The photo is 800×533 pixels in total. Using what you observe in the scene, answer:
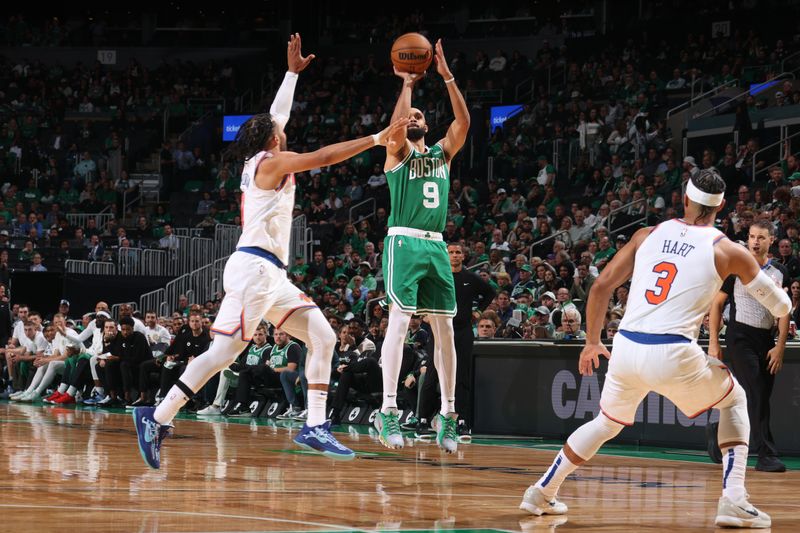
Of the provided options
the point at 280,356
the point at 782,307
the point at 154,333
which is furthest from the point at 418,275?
the point at 154,333

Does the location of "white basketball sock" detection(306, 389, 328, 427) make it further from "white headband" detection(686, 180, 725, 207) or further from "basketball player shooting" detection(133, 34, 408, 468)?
"white headband" detection(686, 180, 725, 207)

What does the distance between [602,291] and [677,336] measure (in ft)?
1.35

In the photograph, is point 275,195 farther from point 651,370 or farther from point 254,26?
point 254,26

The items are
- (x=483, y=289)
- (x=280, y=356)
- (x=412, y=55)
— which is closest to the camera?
(x=412, y=55)

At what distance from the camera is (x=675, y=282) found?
5332 mm

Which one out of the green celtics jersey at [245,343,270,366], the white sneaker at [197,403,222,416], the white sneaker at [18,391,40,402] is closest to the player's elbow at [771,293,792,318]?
the green celtics jersey at [245,343,270,366]

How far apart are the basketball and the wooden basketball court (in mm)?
2838

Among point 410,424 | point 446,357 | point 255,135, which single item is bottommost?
point 410,424

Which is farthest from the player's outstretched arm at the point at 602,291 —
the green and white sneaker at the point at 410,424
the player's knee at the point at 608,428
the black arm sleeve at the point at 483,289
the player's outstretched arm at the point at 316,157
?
the green and white sneaker at the point at 410,424

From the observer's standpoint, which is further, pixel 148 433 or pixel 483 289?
pixel 483 289

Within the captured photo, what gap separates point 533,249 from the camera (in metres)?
19.1

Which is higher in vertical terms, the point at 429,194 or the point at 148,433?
the point at 429,194

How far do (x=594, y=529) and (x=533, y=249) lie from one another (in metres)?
14.1

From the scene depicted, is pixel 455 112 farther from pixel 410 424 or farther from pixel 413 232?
pixel 410 424
